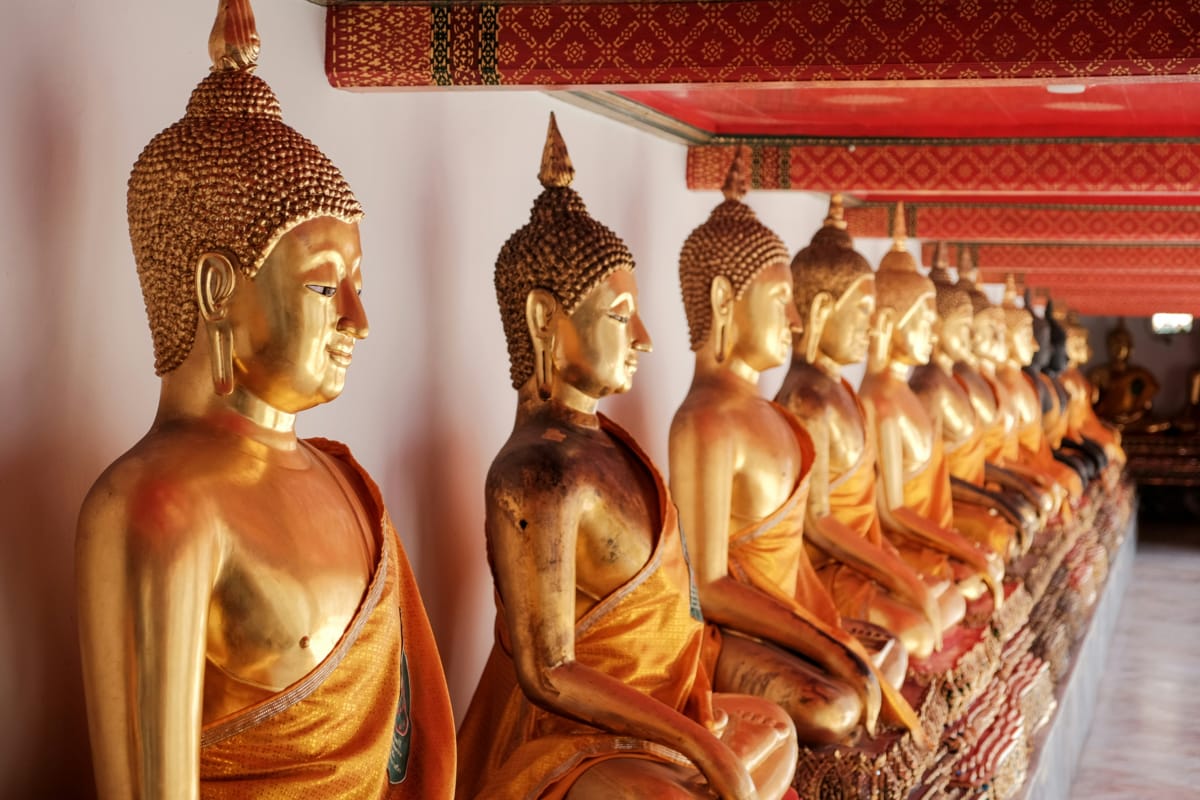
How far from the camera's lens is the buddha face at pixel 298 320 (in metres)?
2.20

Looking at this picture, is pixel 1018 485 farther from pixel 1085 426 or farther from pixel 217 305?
pixel 217 305

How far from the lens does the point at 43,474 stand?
2322 millimetres

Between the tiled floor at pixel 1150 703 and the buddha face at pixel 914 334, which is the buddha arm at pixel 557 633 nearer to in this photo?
the buddha face at pixel 914 334

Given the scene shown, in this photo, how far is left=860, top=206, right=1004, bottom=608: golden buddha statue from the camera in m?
5.44

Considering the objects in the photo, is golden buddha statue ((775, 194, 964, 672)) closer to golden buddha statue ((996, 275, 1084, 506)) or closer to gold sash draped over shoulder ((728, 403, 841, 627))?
gold sash draped over shoulder ((728, 403, 841, 627))

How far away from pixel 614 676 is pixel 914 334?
3.00m

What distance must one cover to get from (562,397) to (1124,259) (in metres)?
6.51

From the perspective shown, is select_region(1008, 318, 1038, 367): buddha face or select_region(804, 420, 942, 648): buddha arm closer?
select_region(804, 420, 942, 648): buddha arm

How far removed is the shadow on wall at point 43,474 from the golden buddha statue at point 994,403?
5321 millimetres

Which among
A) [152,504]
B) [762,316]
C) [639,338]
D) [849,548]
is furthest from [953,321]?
[152,504]

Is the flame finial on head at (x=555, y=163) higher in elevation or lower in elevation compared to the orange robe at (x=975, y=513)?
higher

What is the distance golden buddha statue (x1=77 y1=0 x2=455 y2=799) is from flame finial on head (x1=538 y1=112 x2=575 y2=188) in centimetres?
92

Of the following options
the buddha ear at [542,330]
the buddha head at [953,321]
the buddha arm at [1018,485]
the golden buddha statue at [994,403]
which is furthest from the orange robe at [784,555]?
the buddha arm at [1018,485]

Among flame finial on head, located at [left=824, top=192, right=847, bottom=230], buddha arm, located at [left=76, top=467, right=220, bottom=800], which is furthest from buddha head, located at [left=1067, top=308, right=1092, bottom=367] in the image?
buddha arm, located at [left=76, top=467, right=220, bottom=800]
